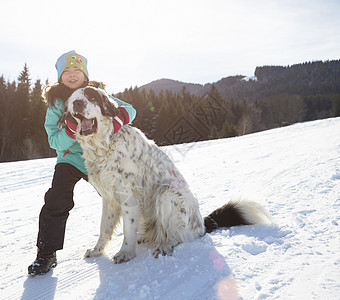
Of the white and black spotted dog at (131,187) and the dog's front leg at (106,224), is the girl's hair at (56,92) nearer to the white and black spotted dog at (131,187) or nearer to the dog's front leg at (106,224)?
the white and black spotted dog at (131,187)

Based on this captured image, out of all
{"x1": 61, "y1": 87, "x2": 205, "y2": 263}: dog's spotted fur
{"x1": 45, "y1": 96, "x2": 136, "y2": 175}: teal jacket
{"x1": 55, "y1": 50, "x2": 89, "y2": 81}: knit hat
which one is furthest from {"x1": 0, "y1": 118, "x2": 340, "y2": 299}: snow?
{"x1": 55, "y1": 50, "x2": 89, "y2": 81}: knit hat

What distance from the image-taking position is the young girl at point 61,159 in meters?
2.35

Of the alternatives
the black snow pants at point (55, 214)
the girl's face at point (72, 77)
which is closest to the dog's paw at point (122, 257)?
the black snow pants at point (55, 214)

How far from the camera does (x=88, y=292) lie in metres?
1.93

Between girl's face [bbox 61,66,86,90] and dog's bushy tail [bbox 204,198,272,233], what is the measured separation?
6.91 feet

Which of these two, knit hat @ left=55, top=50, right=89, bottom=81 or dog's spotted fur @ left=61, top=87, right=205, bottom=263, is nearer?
dog's spotted fur @ left=61, top=87, right=205, bottom=263

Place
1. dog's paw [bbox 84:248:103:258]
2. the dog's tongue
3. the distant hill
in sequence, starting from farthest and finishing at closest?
the distant hill
dog's paw [bbox 84:248:103:258]
the dog's tongue

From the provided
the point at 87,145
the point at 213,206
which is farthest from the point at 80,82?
the point at 213,206

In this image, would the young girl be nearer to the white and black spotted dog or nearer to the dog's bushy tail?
the white and black spotted dog

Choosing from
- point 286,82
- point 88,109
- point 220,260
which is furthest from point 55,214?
point 286,82

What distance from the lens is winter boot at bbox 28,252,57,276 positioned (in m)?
2.26

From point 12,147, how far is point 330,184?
3008cm

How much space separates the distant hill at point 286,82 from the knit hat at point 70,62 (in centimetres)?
9185

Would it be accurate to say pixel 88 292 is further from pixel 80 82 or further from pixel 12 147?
pixel 12 147
